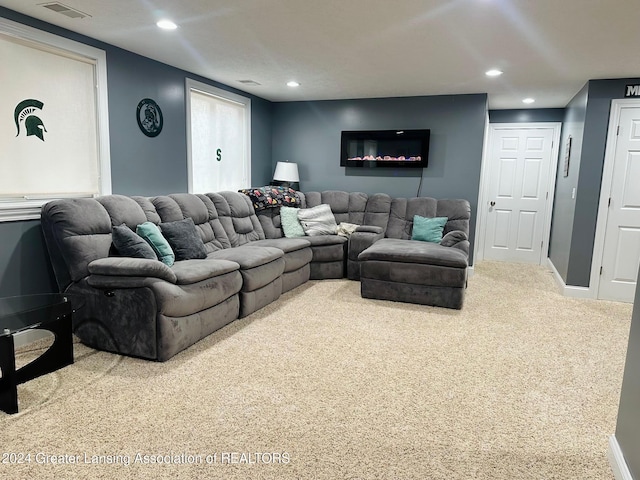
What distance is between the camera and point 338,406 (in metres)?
2.34

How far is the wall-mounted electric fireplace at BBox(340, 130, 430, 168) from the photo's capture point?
5.66 meters

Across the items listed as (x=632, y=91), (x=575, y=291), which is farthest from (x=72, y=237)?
(x=632, y=91)

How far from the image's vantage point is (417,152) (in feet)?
18.7

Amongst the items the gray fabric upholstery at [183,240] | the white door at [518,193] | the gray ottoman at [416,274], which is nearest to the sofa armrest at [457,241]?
the gray ottoman at [416,274]

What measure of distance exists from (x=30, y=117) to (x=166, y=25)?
3.99 ft

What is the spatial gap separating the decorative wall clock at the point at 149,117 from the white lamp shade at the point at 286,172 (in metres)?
2.06

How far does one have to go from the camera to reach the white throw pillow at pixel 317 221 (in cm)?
533

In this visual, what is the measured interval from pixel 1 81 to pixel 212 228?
6.70 ft

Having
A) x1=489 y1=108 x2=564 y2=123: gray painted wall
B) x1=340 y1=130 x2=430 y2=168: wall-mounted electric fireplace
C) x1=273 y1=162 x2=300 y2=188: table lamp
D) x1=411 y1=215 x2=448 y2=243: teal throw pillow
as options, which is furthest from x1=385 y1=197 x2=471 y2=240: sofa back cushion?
x1=489 y1=108 x2=564 y2=123: gray painted wall

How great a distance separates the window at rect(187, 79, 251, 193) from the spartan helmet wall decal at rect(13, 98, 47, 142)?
5.26 ft

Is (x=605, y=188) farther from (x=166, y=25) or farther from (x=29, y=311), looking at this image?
(x=29, y=311)

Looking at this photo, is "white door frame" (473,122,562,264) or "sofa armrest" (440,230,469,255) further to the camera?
"white door frame" (473,122,562,264)

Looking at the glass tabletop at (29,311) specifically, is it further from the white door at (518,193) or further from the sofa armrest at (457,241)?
the white door at (518,193)

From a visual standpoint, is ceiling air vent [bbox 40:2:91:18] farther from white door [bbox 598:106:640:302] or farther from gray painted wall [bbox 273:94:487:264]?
white door [bbox 598:106:640:302]
